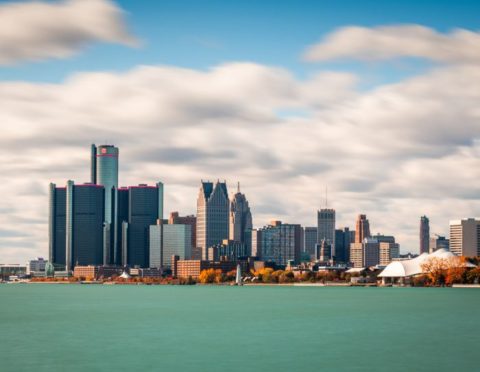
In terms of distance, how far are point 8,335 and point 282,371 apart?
29.1 m

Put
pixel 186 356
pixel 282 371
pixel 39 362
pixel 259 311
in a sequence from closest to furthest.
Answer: pixel 282 371 < pixel 39 362 < pixel 186 356 < pixel 259 311

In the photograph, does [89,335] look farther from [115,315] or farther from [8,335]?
[115,315]

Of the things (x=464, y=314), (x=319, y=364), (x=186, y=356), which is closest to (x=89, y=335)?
(x=186, y=356)

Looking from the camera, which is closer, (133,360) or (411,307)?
(133,360)

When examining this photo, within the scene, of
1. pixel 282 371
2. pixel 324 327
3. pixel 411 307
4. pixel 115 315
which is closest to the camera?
pixel 282 371

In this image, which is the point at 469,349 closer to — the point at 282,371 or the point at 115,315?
the point at 282,371

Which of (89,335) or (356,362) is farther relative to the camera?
(89,335)

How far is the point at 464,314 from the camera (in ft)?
335

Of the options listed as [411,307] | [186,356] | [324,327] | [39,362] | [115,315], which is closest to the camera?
[39,362]

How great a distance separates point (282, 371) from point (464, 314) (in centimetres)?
5414

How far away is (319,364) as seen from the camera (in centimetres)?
5559

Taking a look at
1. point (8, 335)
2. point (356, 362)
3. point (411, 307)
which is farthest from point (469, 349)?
point (411, 307)

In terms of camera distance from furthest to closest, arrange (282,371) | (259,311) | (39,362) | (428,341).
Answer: (259,311) → (428,341) → (39,362) → (282,371)

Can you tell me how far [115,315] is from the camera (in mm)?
101438
